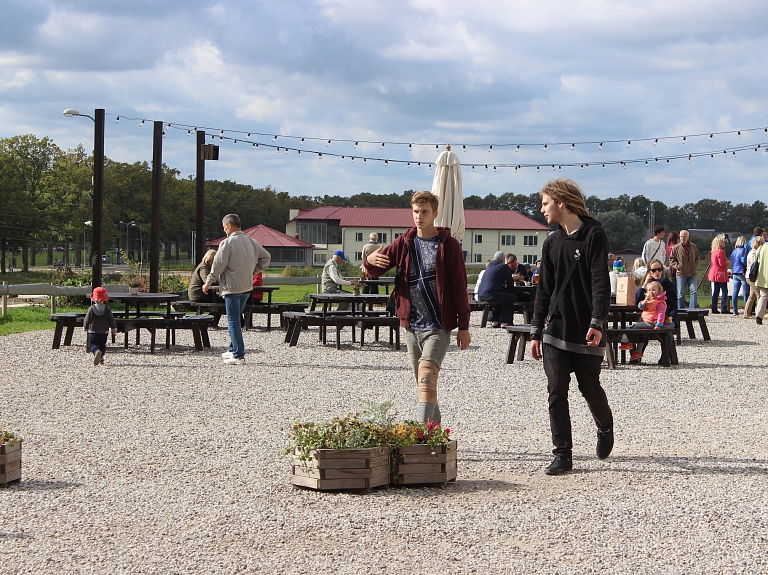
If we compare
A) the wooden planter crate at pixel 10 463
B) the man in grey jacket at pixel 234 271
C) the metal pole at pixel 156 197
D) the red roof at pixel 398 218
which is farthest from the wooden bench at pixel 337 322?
the red roof at pixel 398 218

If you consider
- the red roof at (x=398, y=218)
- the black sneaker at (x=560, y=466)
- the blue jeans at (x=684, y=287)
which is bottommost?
the black sneaker at (x=560, y=466)

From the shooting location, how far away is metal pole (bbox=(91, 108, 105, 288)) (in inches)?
952

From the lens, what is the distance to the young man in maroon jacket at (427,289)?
608cm

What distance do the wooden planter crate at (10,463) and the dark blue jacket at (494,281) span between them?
12953mm

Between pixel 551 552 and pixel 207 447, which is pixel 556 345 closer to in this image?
pixel 551 552

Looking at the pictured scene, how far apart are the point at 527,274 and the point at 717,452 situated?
54.8 feet

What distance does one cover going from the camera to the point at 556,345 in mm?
5969

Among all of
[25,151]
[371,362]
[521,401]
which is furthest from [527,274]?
[25,151]

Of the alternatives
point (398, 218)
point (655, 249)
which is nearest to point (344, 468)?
point (655, 249)

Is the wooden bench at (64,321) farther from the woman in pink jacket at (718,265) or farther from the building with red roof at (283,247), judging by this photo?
the building with red roof at (283,247)

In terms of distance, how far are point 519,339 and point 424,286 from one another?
7.12m

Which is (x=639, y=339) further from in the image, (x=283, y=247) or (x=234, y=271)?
(x=283, y=247)

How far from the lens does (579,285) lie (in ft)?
19.5

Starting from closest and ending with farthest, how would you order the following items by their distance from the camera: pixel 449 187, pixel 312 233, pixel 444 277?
pixel 444 277
pixel 449 187
pixel 312 233
